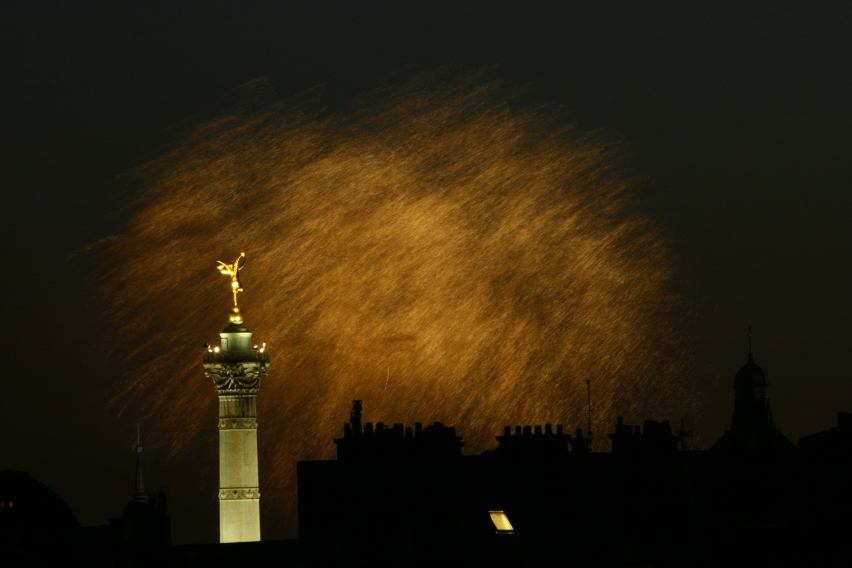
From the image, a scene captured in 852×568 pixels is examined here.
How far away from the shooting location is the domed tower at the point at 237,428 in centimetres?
10369

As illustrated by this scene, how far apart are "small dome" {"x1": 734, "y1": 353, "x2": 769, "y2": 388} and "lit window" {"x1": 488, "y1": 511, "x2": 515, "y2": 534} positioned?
272ft

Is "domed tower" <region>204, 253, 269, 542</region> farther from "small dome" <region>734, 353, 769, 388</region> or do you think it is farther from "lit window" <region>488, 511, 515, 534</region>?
"small dome" <region>734, 353, 769, 388</region>

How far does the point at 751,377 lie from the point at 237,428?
175 feet

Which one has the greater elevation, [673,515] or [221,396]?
[221,396]

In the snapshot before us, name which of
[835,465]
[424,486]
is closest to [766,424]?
[835,465]

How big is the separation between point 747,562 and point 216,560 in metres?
20.0

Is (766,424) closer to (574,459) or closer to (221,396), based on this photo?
(221,396)

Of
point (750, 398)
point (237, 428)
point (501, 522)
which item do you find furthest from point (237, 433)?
point (750, 398)

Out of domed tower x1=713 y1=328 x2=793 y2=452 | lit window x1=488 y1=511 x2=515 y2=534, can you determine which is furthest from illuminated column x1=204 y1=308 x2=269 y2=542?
domed tower x1=713 y1=328 x2=793 y2=452

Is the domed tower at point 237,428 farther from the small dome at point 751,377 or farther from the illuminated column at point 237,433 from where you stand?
the small dome at point 751,377

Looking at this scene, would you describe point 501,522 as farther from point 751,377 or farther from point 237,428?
point 751,377

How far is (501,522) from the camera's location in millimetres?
63438

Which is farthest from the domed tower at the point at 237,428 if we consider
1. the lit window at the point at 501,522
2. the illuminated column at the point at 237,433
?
the lit window at the point at 501,522

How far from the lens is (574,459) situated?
237 feet
